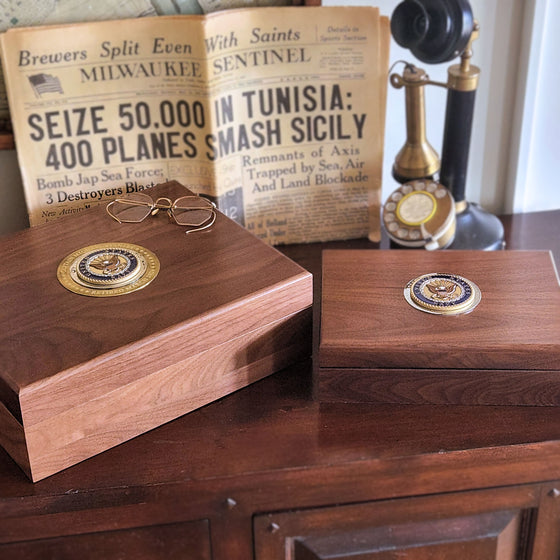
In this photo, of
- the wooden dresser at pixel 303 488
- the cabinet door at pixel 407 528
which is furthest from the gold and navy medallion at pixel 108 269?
the cabinet door at pixel 407 528

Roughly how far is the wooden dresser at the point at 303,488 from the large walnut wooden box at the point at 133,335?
3cm

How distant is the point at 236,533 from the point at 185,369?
159 millimetres

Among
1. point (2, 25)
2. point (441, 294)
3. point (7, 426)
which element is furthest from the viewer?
point (2, 25)

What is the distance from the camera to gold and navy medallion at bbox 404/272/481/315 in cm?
82

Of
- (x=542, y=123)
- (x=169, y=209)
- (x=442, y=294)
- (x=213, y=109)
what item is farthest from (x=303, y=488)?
(x=542, y=123)

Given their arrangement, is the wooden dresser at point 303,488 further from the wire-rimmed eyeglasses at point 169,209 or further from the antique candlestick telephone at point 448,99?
the antique candlestick telephone at point 448,99

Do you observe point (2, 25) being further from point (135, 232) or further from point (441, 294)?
point (441, 294)

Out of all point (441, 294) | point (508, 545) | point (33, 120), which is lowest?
point (508, 545)

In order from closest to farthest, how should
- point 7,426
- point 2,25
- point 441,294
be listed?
point 7,426 < point 441,294 < point 2,25

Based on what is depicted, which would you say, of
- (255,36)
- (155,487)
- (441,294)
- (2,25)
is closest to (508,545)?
(441,294)

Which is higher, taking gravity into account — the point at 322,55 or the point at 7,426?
the point at 322,55

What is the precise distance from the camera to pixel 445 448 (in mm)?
765

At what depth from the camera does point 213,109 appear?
99 cm

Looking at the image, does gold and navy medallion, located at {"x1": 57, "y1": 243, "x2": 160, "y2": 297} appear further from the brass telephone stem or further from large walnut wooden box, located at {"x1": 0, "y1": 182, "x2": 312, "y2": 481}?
the brass telephone stem
